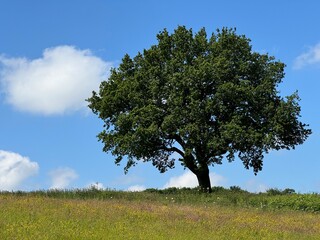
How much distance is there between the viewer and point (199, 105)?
3888cm

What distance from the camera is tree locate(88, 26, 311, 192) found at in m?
39.1

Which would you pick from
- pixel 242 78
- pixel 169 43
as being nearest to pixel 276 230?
pixel 242 78

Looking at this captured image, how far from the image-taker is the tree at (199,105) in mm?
39062

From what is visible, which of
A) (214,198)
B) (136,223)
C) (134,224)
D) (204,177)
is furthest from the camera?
(204,177)

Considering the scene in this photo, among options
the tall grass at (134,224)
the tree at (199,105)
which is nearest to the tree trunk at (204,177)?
the tree at (199,105)

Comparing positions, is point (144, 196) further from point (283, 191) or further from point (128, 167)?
point (283, 191)

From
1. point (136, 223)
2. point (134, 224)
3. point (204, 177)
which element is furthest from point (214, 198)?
point (134, 224)

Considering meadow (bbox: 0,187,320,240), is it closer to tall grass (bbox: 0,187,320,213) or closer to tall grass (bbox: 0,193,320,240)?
tall grass (bbox: 0,193,320,240)

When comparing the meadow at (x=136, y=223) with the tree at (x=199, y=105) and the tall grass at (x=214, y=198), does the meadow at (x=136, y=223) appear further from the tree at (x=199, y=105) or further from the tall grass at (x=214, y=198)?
the tree at (x=199, y=105)

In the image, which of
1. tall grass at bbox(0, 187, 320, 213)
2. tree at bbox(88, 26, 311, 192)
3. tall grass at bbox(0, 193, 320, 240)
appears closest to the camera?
tall grass at bbox(0, 193, 320, 240)

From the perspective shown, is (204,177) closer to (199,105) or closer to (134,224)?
(199,105)

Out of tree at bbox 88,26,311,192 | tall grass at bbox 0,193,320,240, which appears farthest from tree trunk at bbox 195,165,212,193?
tall grass at bbox 0,193,320,240

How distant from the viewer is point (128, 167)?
1657 inches

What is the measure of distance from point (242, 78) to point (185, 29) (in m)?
6.69
